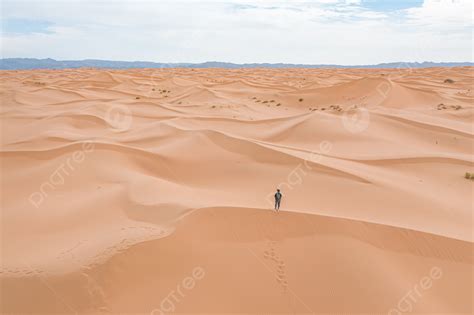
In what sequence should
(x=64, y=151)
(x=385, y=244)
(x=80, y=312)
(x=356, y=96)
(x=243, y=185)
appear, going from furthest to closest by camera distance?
(x=356, y=96)
(x=64, y=151)
(x=243, y=185)
(x=385, y=244)
(x=80, y=312)

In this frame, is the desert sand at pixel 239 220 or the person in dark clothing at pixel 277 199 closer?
the desert sand at pixel 239 220

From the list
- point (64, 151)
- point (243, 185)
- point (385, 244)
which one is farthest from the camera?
point (64, 151)

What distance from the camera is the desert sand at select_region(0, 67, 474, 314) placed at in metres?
3.51

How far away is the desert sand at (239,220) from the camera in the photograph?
11.5ft

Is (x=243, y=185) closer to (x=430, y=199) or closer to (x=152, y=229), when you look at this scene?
(x=152, y=229)

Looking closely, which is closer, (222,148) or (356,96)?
(222,148)

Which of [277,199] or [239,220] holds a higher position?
[277,199]

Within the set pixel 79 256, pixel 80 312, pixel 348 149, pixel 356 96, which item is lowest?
pixel 80 312

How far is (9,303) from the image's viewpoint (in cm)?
339

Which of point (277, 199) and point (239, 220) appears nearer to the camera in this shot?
point (239, 220)

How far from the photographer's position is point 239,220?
4.52m

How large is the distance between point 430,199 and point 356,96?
1268cm

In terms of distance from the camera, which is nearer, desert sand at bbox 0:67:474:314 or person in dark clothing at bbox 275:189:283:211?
desert sand at bbox 0:67:474:314

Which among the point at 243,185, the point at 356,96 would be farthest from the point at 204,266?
A: the point at 356,96
